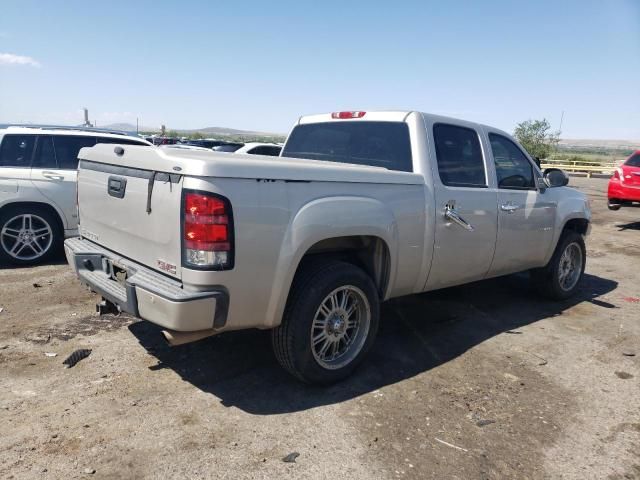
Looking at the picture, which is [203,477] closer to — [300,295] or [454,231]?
[300,295]

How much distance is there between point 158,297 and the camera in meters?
2.91

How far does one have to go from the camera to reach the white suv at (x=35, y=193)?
6.49 metres

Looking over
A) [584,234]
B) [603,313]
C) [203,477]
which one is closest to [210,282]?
[203,477]

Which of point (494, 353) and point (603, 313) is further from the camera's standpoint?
point (603, 313)

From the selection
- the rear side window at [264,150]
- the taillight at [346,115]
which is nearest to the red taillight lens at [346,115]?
the taillight at [346,115]

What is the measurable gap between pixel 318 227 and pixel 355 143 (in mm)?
1619

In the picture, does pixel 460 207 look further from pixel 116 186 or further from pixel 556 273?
pixel 116 186

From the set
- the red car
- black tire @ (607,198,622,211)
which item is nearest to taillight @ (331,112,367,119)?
the red car

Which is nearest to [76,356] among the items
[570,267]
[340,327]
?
[340,327]

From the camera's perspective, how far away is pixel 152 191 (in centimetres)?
306

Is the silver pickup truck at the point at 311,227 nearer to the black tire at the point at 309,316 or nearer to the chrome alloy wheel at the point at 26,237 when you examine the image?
the black tire at the point at 309,316

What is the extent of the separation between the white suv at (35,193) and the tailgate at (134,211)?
2.92 meters

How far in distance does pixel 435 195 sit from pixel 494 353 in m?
1.47

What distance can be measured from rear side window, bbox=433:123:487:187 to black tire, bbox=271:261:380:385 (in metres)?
1.28
